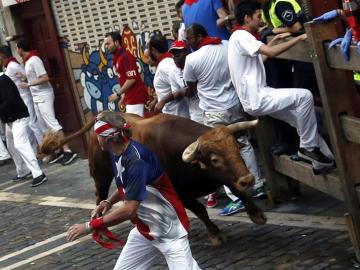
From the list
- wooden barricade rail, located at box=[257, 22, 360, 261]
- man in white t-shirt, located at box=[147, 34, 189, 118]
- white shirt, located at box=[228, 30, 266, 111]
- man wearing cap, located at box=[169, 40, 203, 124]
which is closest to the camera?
wooden barricade rail, located at box=[257, 22, 360, 261]

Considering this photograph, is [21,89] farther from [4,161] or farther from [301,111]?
[301,111]

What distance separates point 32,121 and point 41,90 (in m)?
0.70

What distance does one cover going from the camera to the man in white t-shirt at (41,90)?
50.7 ft

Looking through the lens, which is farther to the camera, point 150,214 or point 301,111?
point 301,111

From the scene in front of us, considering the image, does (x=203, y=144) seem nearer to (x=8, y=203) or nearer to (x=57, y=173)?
(x=8, y=203)

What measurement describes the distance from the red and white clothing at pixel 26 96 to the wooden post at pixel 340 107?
923 centimetres

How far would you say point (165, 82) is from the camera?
10.7 metres

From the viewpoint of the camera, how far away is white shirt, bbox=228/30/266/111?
28.0ft

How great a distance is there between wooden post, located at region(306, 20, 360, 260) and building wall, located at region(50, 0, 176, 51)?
22.1 feet

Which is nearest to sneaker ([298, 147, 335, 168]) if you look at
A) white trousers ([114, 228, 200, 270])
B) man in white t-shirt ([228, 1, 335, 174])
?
man in white t-shirt ([228, 1, 335, 174])

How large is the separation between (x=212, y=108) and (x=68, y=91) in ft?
23.8

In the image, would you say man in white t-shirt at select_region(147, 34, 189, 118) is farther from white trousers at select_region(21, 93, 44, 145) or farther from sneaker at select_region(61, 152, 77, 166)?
white trousers at select_region(21, 93, 44, 145)

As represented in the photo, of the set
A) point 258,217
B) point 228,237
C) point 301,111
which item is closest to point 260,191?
point 228,237

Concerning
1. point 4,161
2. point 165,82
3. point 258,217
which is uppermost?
point 165,82
